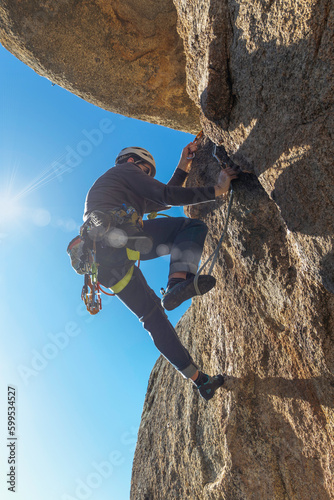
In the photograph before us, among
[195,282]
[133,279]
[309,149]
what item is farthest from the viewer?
[133,279]

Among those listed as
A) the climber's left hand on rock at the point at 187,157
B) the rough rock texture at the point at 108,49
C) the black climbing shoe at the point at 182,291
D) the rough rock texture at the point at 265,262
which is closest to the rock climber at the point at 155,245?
the black climbing shoe at the point at 182,291

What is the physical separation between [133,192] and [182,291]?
1497 millimetres

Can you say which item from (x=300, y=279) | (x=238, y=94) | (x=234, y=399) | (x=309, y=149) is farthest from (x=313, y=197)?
(x=234, y=399)

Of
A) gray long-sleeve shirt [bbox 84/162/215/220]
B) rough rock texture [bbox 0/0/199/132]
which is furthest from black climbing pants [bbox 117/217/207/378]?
rough rock texture [bbox 0/0/199/132]

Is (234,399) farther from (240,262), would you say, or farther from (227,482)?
(240,262)

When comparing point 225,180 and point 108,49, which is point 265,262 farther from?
point 108,49

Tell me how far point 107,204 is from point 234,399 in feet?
8.92

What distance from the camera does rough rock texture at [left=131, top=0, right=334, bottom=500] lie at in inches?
103

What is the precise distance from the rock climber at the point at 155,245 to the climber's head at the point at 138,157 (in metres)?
0.49

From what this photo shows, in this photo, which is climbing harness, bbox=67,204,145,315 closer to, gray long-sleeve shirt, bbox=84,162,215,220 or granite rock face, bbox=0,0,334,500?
gray long-sleeve shirt, bbox=84,162,215,220

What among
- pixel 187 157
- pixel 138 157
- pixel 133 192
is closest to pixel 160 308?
pixel 133 192

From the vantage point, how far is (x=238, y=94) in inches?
128

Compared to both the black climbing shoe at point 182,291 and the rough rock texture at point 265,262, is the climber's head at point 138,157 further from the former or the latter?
the black climbing shoe at point 182,291

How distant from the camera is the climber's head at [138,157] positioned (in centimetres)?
501
